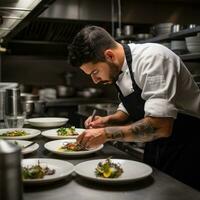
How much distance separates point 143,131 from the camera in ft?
5.22

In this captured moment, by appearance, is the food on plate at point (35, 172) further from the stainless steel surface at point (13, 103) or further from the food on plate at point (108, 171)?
the stainless steel surface at point (13, 103)

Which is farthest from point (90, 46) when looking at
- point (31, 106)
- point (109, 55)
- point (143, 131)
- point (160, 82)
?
point (31, 106)

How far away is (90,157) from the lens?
161 cm

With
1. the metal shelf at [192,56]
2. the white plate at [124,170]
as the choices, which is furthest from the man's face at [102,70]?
the metal shelf at [192,56]

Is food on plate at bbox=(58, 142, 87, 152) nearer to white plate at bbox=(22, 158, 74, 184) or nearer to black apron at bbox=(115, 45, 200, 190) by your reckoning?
white plate at bbox=(22, 158, 74, 184)

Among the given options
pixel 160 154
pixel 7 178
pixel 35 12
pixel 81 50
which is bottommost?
pixel 160 154

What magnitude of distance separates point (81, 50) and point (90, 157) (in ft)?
1.84

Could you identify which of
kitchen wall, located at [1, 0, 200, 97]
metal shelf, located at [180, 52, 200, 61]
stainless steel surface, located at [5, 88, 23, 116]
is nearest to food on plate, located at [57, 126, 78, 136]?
stainless steel surface, located at [5, 88, 23, 116]

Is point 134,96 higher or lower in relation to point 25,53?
lower

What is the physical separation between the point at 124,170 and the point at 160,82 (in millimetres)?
487

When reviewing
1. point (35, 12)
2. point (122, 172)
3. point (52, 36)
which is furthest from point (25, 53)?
point (122, 172)

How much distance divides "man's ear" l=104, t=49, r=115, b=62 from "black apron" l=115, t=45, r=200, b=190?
8 centimetres

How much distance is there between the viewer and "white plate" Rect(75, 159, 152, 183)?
3.87 ft

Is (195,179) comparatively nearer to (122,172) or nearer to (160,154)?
(160,154)
